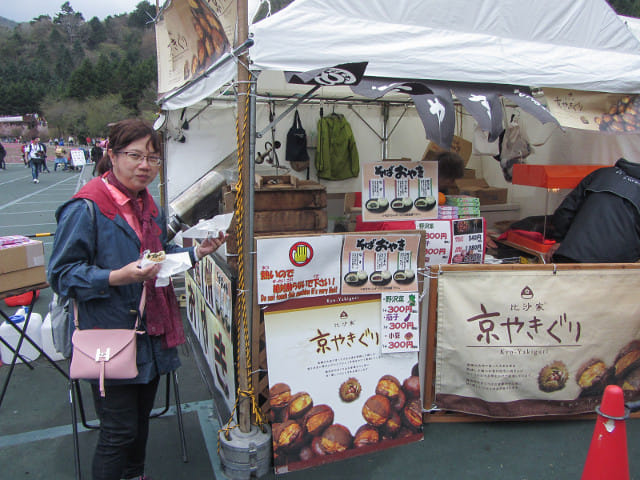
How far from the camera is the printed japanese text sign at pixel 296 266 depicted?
2.41 metres

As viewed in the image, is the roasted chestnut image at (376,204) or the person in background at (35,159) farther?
the person in background at (35,159)

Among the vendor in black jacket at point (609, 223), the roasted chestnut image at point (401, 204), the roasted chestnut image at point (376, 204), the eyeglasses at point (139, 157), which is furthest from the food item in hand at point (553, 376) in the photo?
the eyeglasses at point (139, 157)

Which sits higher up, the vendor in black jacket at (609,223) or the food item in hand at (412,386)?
the vendor in black jacket at (609,223)

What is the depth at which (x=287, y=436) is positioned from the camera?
2.49m

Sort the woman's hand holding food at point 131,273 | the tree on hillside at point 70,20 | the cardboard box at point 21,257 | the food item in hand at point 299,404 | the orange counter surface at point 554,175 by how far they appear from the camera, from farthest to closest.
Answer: the tree on hillside at point 70,20 → the orange counter surface at point 554,175 → the cardboard box at point 21,257 → the food item in hand at point 299,404 → the woman's hand holding food at point 131,273

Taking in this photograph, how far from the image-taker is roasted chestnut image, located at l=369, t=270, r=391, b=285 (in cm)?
263

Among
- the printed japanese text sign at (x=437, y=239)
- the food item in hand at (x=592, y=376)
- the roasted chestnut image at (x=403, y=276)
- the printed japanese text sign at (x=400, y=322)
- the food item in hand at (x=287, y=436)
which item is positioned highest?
the printed japanese text sign at (x=437, y=239)

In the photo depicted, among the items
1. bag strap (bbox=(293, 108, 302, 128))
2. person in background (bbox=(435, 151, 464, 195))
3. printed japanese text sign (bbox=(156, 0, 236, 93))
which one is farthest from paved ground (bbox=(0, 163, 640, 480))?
bag strap (bbox=(293, 108, 302, 128))

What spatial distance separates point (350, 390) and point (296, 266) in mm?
852

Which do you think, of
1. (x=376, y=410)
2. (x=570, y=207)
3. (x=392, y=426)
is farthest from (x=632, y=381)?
(x=376, y=410)

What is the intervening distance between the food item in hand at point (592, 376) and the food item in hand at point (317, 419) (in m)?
1.77

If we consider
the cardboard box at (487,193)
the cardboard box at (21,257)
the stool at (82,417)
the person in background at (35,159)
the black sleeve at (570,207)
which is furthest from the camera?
the person in background at (35,159)

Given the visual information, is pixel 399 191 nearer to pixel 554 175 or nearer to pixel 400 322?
pixel 400 322

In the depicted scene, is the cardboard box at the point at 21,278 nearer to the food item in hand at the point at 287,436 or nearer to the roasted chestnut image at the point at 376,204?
the food item in hand at the point at 287,436
